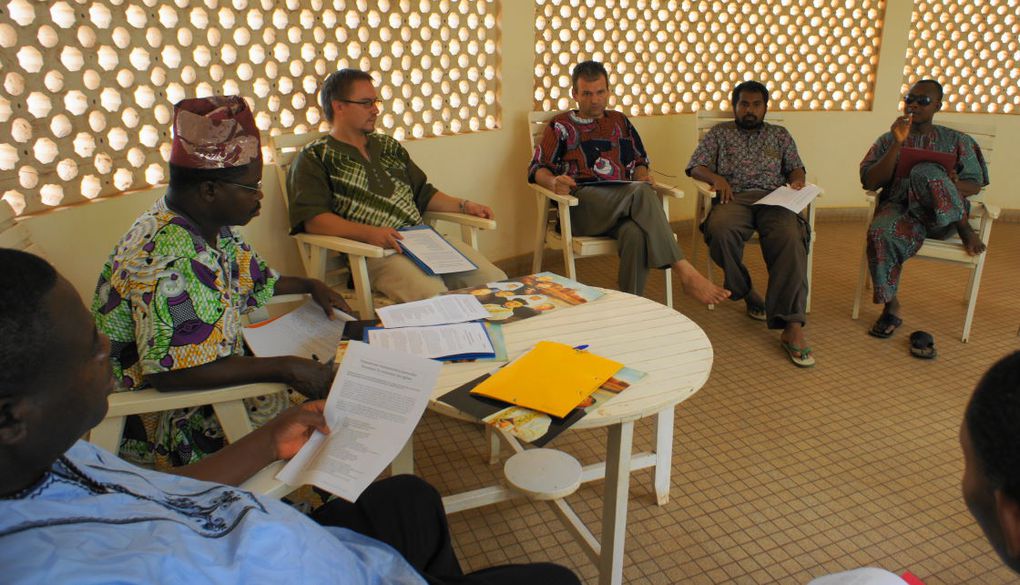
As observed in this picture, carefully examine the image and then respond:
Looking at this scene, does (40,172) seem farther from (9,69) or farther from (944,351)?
(944,351)

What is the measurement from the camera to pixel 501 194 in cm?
377

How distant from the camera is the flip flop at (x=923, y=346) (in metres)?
2.96

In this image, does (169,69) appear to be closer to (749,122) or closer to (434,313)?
(434,313)

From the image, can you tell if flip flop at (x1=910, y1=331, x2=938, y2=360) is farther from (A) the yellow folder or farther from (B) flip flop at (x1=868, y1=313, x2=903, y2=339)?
(A) the yellow folder

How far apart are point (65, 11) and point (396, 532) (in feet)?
5.90

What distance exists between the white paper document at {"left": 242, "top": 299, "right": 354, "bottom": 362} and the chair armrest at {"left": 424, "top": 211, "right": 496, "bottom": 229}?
2.89ft

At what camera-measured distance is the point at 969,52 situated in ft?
15.9

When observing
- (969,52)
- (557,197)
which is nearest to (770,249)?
(557,197)

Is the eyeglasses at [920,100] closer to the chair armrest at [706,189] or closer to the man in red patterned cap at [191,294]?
the chair armrest at [706,189]

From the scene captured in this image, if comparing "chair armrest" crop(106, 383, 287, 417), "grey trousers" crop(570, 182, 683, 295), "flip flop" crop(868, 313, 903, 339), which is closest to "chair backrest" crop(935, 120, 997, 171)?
"flip flop" crop(868, 313, 903, 339)

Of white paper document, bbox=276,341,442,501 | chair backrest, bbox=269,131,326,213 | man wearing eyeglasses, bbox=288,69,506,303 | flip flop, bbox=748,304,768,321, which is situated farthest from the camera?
flip flop, bbox=748,304,768,321

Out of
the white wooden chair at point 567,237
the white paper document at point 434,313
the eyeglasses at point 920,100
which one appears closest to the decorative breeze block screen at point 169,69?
the white wooden chair at point 567,237

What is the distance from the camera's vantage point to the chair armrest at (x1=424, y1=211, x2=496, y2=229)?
2.66 meters

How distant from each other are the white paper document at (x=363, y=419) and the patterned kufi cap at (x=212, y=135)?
51 cm
